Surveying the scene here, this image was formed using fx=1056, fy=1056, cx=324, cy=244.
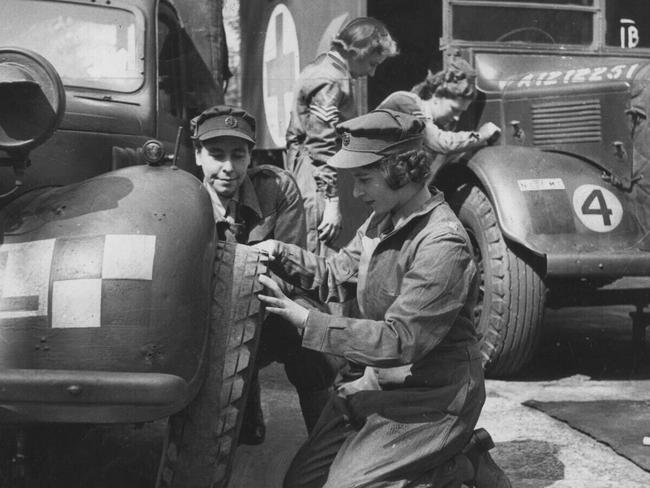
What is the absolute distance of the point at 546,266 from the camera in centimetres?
504

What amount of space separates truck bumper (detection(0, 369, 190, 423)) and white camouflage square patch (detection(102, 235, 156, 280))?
0.83ft

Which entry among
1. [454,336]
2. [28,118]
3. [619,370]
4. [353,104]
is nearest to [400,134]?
[454,336]

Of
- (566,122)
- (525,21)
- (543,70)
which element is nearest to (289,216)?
(566,122)

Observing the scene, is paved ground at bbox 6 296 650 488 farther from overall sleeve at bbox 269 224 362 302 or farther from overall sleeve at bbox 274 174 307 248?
overall sleeve at bbox 274 174 307 248

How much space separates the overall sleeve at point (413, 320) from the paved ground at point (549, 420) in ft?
3.51

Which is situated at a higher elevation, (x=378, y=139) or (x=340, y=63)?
(x=340, y=63)

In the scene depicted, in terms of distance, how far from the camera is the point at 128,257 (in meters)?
2.73

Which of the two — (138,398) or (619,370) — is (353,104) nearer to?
(619,370)

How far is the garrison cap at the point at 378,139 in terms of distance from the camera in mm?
3004

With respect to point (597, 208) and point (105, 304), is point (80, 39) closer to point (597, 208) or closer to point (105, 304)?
point (105, 304)

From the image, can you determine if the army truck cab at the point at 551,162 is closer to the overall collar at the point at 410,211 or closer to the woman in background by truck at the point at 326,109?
the woman in background by truck at the point at 326,109

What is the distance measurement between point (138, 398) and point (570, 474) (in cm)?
184

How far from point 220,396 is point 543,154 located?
10.3 ft

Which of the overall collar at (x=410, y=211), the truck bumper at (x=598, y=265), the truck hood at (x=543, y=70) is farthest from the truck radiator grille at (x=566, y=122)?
the overall collar at (x=410, y=211)
